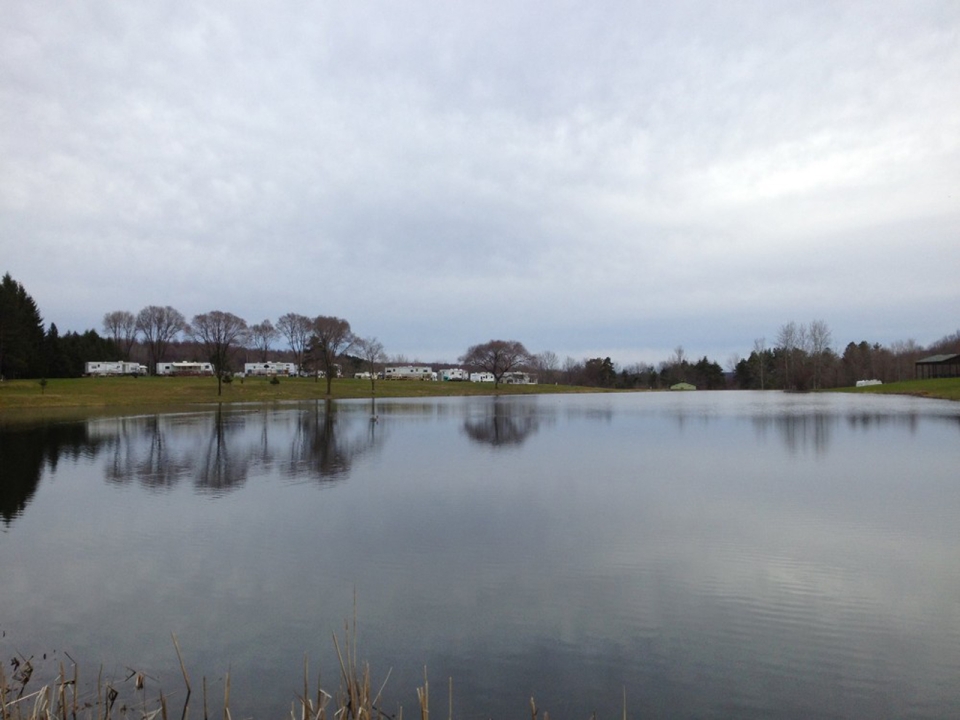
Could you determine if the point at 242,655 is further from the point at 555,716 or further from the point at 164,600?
the point at 555,716

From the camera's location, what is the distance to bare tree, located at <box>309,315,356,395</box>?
77938 mm

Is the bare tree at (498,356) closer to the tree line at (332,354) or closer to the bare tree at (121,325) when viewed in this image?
the tree line at (332,354)

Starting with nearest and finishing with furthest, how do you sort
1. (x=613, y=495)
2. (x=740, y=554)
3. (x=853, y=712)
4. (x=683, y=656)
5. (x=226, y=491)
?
1. (x=853, y=712)
2. (x=683, y=656)
3. (x=740, y=554)
4. (x=613, y=495)
5. (x=226, y=491)

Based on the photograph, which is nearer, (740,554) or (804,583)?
(804,583)

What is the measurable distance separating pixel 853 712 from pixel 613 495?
8.78 m

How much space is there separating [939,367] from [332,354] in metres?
85.7

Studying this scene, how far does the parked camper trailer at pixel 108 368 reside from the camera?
8706cm

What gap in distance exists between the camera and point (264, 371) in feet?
383

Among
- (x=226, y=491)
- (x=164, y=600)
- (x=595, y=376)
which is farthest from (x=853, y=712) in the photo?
(x=595, y=376)

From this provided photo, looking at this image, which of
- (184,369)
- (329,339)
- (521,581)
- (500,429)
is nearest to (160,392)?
(329,339)

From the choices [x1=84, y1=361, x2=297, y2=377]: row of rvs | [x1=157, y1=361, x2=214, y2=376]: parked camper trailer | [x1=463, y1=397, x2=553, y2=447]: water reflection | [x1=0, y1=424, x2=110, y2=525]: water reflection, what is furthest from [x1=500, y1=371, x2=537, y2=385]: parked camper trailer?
[x1=0, y1=424, x2=110, y2=525]: water reflection

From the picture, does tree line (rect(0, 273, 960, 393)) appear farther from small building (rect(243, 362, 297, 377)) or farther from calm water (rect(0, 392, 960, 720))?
calm water (rect(0, 392, 960, 720))

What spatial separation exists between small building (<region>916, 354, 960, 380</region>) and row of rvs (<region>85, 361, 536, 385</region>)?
6672 cm

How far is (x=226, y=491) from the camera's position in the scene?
15.4m
